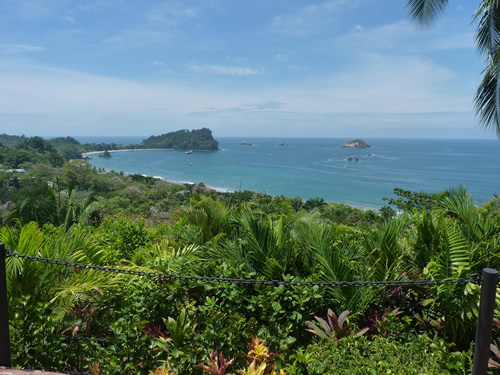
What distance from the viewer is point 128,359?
91.2 inches

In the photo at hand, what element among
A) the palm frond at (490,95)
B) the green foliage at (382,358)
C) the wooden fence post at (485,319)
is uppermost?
the palm frond at (490,95)

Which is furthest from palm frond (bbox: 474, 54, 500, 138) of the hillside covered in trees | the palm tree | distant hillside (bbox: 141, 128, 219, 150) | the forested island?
distant hillside (bbox: 141, 128, 219, 150)

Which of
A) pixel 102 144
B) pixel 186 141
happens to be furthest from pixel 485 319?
pixel 102 144

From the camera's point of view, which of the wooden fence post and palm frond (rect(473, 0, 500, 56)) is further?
palm frond (rect(473, 0, 500, 56))

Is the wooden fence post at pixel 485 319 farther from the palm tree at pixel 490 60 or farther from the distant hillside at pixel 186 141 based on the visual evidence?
the distant hillside at pixel 186 141

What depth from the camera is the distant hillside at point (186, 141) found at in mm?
171250

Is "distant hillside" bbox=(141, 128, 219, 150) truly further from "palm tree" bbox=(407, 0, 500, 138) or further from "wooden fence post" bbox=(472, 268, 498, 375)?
"wooden fence post" bbox=(472, 268, 498, 375)

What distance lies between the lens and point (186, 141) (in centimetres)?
17412

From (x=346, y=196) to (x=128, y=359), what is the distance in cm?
6357

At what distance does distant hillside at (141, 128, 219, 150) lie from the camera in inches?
6742

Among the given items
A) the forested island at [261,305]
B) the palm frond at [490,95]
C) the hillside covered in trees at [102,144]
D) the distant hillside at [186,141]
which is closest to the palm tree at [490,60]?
the palm frond at [490,95]

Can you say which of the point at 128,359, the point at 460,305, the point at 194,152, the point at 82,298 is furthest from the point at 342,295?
the point at 194,152

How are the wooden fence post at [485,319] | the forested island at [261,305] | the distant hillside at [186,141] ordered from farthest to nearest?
the distant hillside at [186,141]
the forested island at [261,305]
the wooden fence post at [485,319]

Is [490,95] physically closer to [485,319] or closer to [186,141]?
[485,319]
